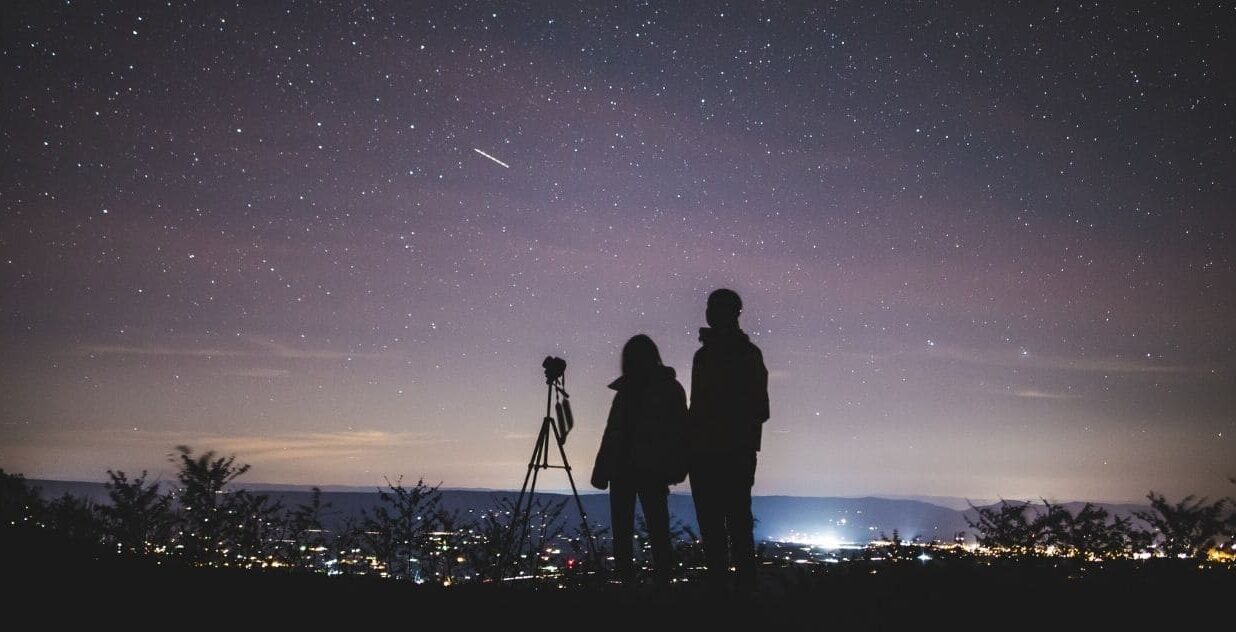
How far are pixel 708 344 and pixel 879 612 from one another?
193cm

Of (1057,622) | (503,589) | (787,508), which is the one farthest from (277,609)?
(787,508)

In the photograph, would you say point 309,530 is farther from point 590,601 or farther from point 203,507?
point 590,601

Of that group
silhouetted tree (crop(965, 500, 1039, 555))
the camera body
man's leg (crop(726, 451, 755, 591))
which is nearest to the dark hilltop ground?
man's leg (crop(726, 451, 755, 591))

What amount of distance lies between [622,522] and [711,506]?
2.75ft

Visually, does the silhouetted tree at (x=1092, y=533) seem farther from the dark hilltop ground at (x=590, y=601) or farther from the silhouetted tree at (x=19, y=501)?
the silhouetted tree at (x=19, y=501)

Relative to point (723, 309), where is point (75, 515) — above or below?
below

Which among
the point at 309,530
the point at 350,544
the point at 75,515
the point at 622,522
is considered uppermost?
the point at 622,522

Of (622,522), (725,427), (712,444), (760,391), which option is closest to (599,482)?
→ (622,522)

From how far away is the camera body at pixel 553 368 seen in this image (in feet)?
20.3

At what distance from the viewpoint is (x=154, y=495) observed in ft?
25.7

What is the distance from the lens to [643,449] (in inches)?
194

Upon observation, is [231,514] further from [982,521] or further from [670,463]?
[982,521]

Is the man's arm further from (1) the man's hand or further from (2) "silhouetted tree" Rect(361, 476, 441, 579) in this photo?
(2) "silhouetted tree" Rect(361, 476, 441, 579)

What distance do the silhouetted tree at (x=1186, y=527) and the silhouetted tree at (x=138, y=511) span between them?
1033 cm
